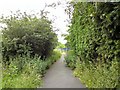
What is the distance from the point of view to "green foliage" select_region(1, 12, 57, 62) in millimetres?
10477

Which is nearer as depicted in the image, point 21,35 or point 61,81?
point 61,81

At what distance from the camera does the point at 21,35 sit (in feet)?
35.6

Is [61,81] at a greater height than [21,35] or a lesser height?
lesser

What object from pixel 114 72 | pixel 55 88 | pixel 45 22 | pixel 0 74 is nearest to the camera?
pixel 114 72

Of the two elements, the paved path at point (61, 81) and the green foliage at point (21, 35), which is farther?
the green foliage at point (21, 35)

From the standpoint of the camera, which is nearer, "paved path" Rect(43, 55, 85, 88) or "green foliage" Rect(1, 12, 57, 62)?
"paved path" Rect(43, 55, 85, 88)

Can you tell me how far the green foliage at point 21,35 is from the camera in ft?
34.4

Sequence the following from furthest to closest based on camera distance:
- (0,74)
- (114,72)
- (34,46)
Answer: (34,46)
(0,74)
(114,72)

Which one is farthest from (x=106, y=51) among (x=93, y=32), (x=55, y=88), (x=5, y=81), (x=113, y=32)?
(x=5, y=81)

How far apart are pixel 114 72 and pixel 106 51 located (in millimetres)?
746

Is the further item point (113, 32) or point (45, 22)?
point (45, 22)

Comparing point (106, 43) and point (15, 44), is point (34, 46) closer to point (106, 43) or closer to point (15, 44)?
point (15, 44)

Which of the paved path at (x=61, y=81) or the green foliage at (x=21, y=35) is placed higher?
the green foliage at (x=21, y=35)

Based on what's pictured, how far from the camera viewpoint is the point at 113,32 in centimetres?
512
